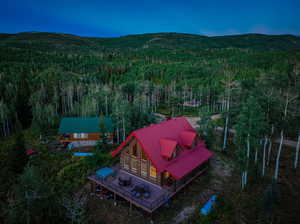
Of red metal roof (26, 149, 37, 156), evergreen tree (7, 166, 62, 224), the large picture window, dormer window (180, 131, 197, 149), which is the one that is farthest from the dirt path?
red metal roof (26, 149, 37, 156)

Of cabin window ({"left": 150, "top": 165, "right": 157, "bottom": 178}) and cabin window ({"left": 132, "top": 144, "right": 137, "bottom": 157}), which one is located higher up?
cabin window ({"left": 132, "top": 144, "right": 137, "bottom": 157})

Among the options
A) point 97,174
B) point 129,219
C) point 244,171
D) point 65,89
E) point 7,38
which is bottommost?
point 129,219

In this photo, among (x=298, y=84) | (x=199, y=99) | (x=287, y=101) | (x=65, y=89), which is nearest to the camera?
(x=287, y=101)

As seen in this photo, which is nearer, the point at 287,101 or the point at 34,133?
the point at 287,101

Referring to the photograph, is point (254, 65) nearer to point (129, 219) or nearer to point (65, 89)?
point (65, 89)

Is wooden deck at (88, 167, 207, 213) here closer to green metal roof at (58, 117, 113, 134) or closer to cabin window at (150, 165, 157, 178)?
cabin window at (150, 165, 157, 178)

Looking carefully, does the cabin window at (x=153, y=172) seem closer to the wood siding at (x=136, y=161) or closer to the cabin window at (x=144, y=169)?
the wood siding at (x=136, y=161)

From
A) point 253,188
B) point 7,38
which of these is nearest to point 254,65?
point 253,188
